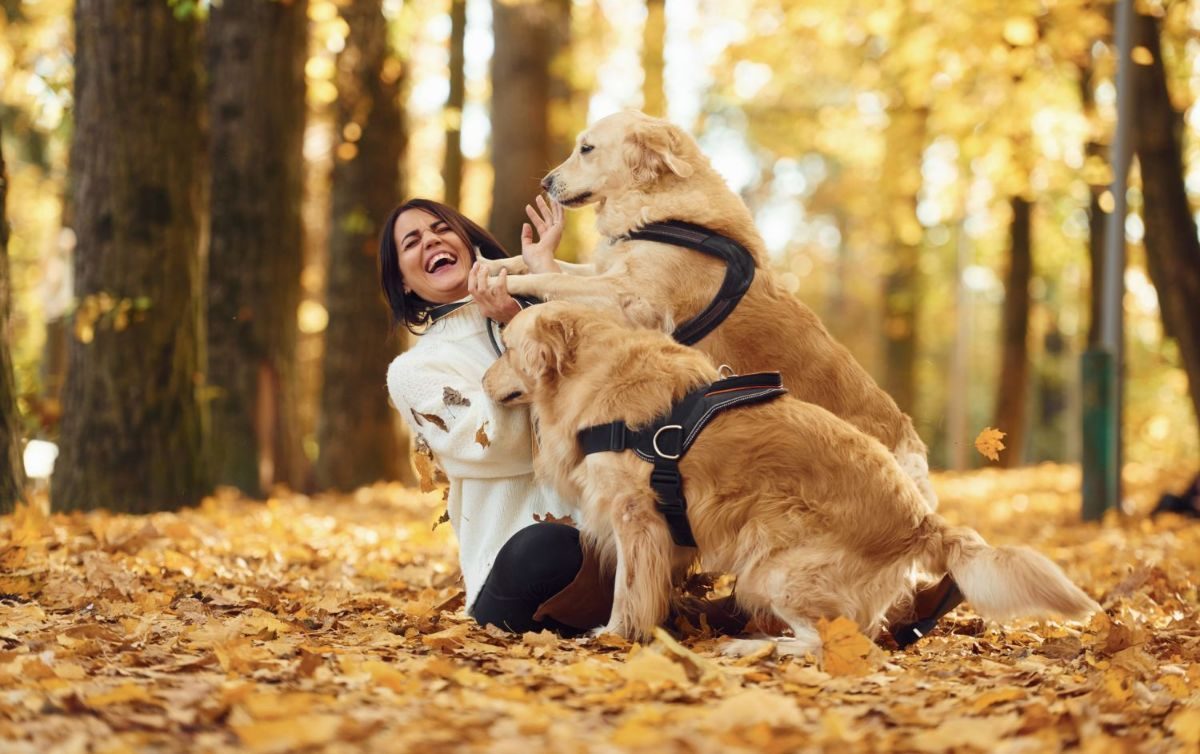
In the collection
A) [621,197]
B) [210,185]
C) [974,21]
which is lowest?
[621,197]

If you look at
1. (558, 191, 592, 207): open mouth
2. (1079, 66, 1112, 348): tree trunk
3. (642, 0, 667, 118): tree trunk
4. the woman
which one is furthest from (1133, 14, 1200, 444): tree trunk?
the woman

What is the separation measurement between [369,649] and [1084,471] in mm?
7967

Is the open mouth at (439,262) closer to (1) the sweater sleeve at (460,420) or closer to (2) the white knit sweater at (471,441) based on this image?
(2) the white knit sweater at (471,441)

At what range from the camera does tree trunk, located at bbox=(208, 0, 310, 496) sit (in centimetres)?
1019

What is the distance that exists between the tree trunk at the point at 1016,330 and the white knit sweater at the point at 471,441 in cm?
1540

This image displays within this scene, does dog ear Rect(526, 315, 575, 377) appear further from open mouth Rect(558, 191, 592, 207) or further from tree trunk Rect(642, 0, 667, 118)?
tree trunk Rect(642, 0, 667, 118)

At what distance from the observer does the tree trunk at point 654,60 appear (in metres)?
15.2

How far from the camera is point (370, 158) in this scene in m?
11.5

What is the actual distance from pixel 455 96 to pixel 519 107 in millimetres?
3450

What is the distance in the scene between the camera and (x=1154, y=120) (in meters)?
10.6

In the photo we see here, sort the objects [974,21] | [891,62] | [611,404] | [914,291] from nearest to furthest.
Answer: [611,404] < [974,21] < [891,62] < [914,291]

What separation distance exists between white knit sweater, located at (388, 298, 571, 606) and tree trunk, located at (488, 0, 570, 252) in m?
7.01

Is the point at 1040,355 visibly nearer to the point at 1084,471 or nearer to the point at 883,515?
the point at 1084,471

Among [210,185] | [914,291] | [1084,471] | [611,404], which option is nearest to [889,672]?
[611,404]
